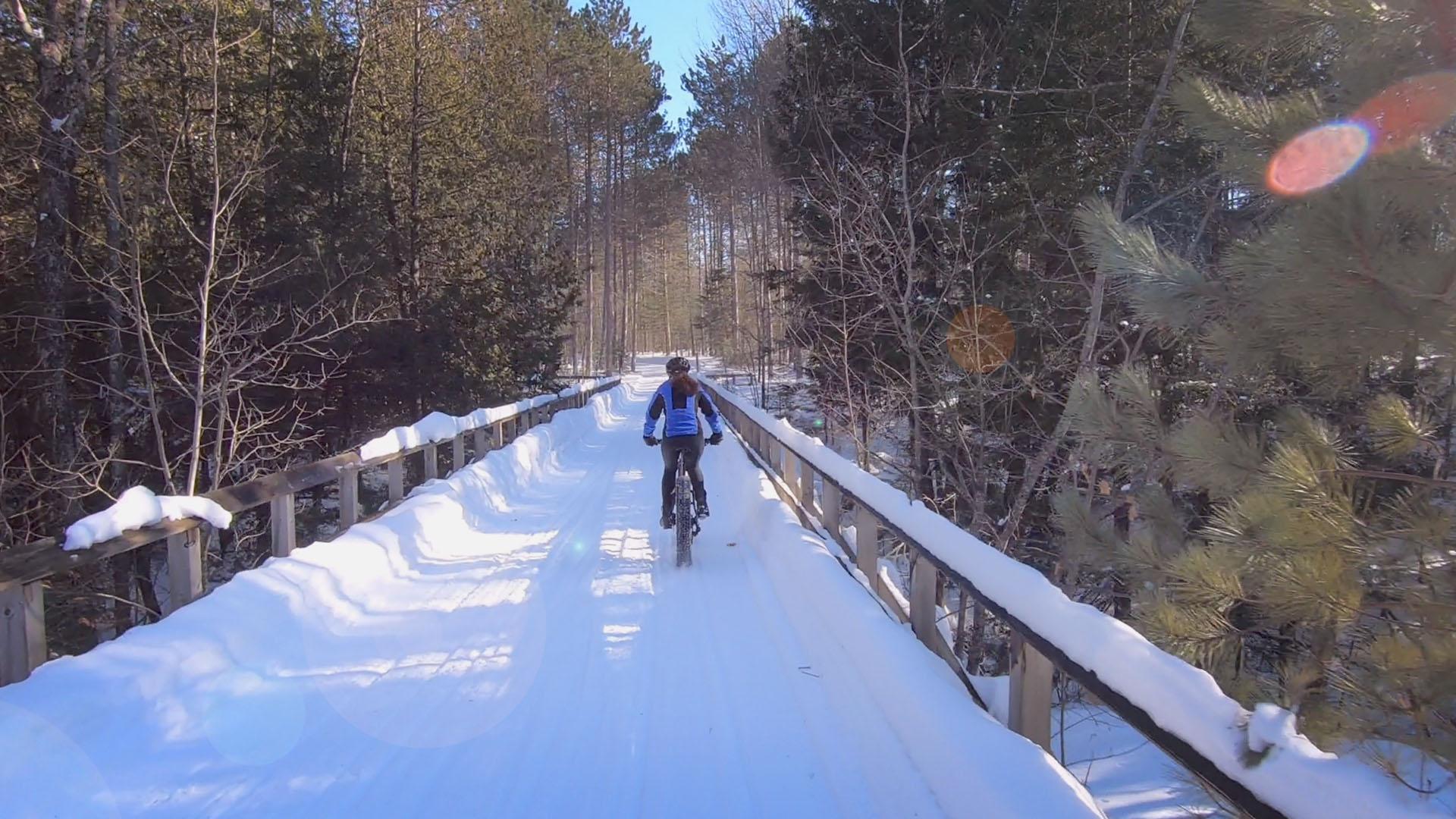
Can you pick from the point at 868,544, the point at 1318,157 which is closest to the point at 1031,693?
the point at 1318,157

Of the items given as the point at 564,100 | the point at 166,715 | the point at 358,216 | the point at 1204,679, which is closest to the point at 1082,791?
the point at 1204,679

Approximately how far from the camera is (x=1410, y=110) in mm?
1999

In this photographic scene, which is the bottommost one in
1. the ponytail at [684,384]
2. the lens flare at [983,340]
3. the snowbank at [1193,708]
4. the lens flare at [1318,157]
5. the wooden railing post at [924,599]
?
the wooden railing post at [924,599]

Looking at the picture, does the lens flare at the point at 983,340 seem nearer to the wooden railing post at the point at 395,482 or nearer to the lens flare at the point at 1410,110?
the wooden railing post at the point at 395,482

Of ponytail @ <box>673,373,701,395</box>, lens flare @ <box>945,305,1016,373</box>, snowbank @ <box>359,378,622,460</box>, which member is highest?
lens flare @ <box>945,305,1016,373</box>

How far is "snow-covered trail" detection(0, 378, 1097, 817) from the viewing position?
2.89m

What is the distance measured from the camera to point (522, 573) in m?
6.52

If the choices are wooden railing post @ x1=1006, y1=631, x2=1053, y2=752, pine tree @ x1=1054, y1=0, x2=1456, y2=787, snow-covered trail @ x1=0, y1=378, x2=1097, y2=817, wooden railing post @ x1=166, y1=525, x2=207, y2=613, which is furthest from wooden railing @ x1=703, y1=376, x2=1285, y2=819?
wooden railing post @ x1=166, y1=525, x2=207, y2=613

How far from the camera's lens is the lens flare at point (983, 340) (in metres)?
8.62

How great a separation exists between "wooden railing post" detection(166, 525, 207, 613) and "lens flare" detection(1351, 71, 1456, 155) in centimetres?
521

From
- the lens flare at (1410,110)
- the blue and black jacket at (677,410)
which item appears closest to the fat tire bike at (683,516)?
the blue and black jacket at (677,410)

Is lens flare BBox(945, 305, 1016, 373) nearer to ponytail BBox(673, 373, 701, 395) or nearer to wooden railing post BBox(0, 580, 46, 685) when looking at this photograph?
ponytail BBox(673, 373, 701, 395)

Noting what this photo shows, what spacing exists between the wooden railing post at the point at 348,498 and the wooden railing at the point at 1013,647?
3.98 m

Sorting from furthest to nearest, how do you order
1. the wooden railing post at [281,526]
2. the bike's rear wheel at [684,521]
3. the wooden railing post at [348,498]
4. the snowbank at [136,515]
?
1. the bike's rear wheel at [684,521]
2. the wooden railing post at [348,498]
3. the wooden railing post at [281,526]
4. the snowbank at [136,515]
